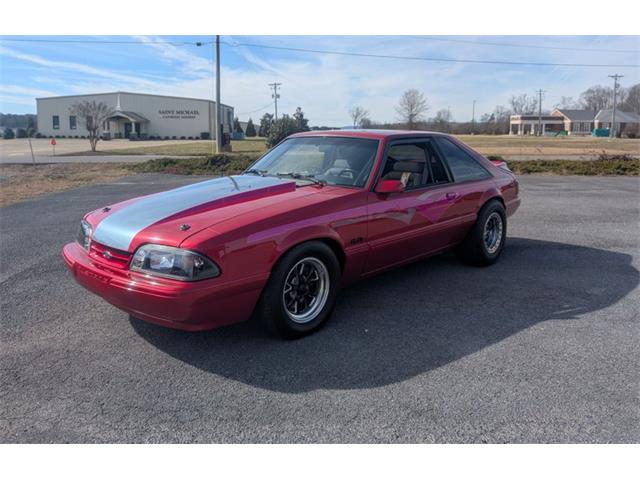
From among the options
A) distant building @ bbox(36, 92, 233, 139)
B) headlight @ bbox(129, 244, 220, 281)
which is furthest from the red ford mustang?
distant building @ bbox(36, 92, 233, 139)

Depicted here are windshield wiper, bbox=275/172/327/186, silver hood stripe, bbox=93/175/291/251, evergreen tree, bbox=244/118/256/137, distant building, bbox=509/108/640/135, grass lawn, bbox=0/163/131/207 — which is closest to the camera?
silver hood stripe, bbox=93/175/291/251

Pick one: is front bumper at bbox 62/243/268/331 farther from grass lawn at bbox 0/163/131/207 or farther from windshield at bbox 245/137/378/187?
grass lawn at bbox 0/163/131/207

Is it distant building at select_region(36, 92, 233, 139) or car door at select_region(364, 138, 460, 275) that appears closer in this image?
car door at select_region(364, 138, 460, 275)

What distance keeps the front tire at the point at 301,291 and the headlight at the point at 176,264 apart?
48cm

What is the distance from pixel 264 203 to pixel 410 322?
1470mm

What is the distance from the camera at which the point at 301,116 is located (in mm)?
42062

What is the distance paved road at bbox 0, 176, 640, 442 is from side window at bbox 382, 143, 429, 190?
3.37ft

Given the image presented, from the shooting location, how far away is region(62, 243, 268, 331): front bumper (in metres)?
3.07

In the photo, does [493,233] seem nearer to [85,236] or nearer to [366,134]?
[366,134]

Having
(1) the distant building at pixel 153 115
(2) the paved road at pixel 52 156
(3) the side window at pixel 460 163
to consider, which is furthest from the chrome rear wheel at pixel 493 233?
(1) the distant building at pixel 153 115

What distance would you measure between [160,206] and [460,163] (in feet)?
10.3

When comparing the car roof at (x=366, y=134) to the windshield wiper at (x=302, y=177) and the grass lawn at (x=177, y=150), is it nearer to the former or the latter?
the windshield wiper at (x=302, y=177)

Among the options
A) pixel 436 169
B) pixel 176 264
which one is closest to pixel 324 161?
pixel 436 169

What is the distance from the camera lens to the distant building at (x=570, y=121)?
341ft
